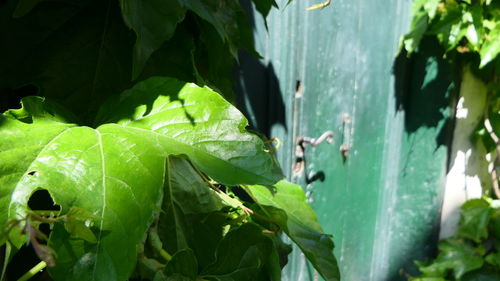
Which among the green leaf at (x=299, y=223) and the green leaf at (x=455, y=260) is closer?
the green leaf at (x=299, y=223)

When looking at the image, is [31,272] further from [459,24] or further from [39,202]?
[459,24]

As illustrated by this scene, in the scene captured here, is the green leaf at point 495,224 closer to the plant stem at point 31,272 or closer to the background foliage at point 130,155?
the background foliage at point 130,155

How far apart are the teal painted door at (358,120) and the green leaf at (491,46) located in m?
0.21

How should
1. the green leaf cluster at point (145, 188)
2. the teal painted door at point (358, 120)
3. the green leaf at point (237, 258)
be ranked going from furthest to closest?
the teal painted door at point (358, 120) → the green leaf at point (237, 258) → the green leaf cluster at point (145, 188)

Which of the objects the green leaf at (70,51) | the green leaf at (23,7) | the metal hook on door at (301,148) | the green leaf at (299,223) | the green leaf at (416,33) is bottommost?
the metal hook on door at (301,148)

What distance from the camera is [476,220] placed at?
2129 mm

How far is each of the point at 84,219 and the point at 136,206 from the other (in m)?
0.05

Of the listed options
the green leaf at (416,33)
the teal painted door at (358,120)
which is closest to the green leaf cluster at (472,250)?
the teal painted door at (358,120)

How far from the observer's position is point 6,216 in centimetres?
40

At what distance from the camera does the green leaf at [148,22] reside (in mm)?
578

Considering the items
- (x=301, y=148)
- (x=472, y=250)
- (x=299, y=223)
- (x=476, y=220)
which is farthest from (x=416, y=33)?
(x=299, y=223)

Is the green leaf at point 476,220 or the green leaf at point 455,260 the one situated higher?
the green leaf at point 476,220

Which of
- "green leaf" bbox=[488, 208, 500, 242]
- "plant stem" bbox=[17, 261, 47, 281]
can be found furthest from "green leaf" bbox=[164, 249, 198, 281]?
"green leaf" bbox=[488, 208, 500, 242]

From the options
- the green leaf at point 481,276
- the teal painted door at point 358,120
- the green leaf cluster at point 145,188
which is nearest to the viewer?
the green leaf cluster at point 145,188
